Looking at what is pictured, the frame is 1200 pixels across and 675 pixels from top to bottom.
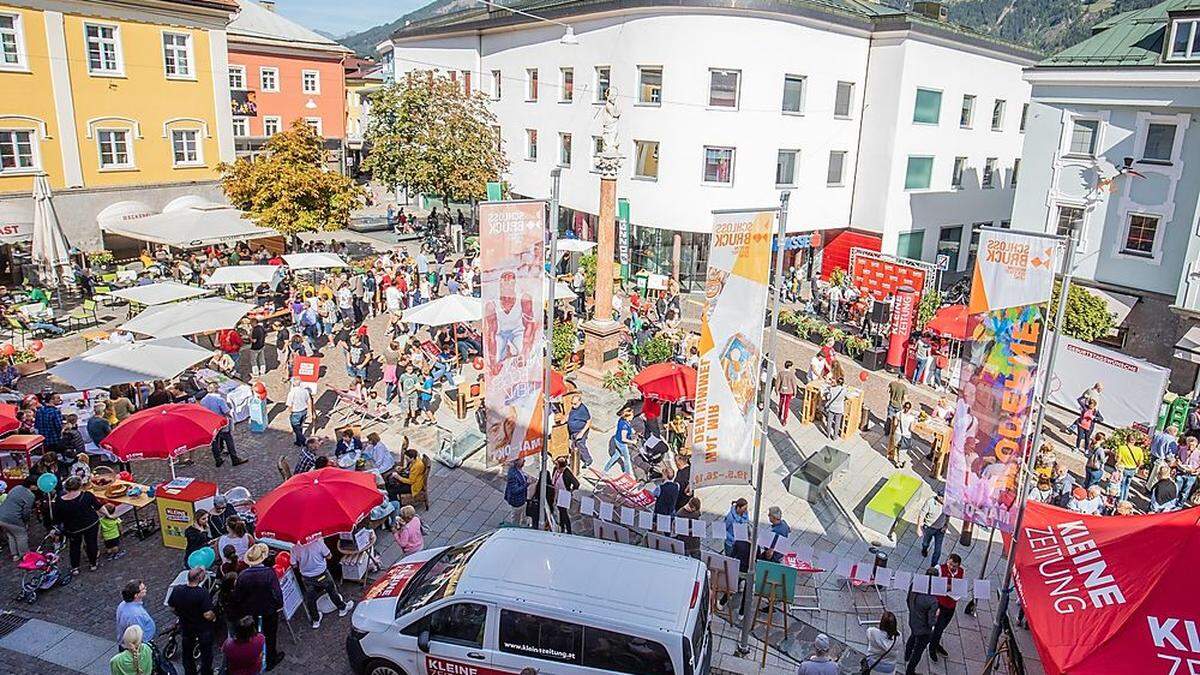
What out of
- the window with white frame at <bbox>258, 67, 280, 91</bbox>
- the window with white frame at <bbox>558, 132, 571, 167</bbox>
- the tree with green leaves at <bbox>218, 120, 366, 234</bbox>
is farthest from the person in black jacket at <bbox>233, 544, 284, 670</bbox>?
the window with white frame at <bbox>258, 67, 280, 91</bbox>

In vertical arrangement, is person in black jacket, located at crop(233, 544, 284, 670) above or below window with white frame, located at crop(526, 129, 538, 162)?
below

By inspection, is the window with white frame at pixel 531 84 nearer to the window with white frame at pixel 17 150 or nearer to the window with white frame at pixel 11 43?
the window with white frame at pixel 11 43

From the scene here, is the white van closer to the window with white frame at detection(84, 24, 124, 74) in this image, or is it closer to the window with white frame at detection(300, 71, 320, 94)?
the window with white frame at detection(84, 24, 124, 74)

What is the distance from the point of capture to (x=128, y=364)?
50.3 ft

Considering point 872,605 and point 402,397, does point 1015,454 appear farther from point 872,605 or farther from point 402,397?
point 402,397

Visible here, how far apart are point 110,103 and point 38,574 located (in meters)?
25.3

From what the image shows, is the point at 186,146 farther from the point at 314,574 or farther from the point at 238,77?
the point at 314,574

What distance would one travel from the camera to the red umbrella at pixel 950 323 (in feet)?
70.5

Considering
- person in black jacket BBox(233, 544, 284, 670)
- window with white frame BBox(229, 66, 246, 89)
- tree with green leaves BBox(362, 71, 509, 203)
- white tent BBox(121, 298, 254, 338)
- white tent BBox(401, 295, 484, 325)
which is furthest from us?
window with white frame BBox(229, 66, 246, 89)

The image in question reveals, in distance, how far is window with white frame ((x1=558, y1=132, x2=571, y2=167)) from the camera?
119 ft

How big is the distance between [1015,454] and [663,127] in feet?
71.9

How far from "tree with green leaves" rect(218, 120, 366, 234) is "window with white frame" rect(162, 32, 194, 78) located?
6477 mm

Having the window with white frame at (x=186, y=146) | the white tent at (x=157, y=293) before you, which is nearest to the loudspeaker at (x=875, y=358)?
the white tent at (x=157, y=293)

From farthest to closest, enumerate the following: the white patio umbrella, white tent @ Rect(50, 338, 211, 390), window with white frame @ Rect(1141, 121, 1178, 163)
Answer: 1. window with white frame @ Rect(1141, 121, 1178, 163)
2. the white patio umbrella
3. white tent @ Rect(50, 338, 211, 390)
